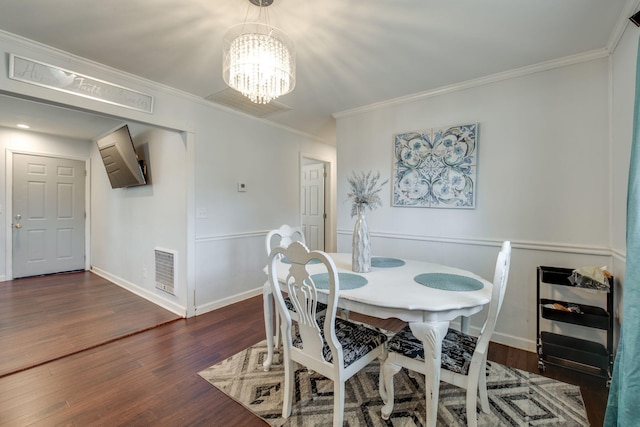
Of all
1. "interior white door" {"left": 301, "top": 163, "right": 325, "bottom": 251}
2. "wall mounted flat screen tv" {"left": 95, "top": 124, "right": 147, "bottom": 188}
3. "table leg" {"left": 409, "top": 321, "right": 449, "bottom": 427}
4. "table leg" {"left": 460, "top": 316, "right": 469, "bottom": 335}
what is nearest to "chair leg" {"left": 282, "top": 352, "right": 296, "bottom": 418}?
"table leg" {"left": 409, "top": 321, "right": 449, "bottom": 427}

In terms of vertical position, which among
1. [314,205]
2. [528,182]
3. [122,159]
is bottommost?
[314,205]

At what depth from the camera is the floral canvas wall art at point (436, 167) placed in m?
2.65

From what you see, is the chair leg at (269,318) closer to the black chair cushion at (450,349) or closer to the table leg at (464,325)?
the black chair cushion at (450,349)

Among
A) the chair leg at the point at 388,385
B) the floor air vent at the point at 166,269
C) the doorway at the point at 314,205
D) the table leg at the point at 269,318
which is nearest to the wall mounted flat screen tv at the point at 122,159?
the floor air vent at the point at 166,269

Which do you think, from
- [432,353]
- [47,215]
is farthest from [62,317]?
[432,353]

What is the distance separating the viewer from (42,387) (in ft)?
6.14

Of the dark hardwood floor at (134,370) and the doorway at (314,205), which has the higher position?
the doorway at (314,205)

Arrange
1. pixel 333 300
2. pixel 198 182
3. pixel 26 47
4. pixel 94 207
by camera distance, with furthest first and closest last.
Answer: pixel 94 207
pixel 198 182
pixel 26 47
pixel 333 300

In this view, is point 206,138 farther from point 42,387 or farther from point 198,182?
point 42,387

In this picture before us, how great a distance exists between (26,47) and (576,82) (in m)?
4.12

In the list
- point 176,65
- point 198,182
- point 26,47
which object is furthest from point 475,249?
point 26,47

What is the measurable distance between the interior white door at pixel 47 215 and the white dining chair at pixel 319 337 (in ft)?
17.4

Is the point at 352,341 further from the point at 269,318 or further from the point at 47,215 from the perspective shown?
the point at 47,215

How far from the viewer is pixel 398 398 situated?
1.79m
